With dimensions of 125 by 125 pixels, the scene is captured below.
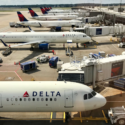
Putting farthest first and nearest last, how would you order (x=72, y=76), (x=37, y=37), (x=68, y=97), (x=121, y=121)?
(x=37, y=37) < (x=72, y=76) < (x=121, y=121) < (x=68, y=97)

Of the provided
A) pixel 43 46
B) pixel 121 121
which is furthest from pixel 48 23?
pixel 121 121

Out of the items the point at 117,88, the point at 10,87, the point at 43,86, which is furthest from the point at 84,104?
the point at 117,88

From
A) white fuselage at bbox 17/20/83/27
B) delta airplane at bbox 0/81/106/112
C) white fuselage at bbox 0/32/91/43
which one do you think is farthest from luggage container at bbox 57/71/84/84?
white fuselage at bbox 17/20/83/27

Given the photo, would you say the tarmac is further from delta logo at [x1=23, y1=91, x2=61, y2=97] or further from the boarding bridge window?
the boarding bridge window

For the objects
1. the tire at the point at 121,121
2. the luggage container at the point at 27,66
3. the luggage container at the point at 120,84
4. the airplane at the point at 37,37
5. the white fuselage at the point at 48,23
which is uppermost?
the white fuselage at the point at 48,23

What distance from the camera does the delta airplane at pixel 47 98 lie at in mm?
14617

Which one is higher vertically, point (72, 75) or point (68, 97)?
point (72, 75)

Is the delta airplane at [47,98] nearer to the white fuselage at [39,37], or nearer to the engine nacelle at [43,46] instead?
the engine nacelle at [43,46]

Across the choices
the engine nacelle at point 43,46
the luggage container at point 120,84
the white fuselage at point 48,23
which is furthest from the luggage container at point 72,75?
the white fuselage at point 48,23

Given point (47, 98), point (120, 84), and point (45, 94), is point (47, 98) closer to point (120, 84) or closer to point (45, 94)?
point (45, 94)

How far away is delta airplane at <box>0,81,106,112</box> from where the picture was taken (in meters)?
14.6

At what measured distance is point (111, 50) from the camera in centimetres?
4416

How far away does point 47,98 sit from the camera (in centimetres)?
1464

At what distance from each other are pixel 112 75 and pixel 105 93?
10.4 feet
